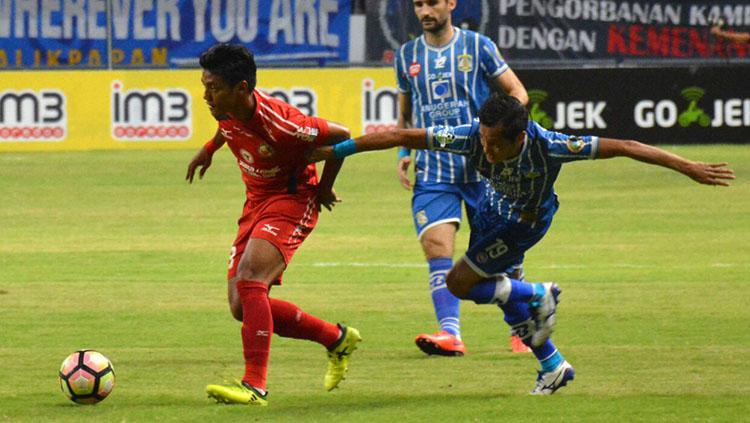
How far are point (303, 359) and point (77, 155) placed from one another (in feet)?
50.5

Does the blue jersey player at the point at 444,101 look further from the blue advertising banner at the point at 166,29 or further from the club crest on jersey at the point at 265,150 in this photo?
the blue advertising banner at the point at 166,29

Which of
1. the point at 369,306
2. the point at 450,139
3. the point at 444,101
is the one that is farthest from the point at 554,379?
the point at 369,306

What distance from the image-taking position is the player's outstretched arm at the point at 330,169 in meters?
7.95

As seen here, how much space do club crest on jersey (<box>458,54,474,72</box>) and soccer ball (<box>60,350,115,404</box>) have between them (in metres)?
3.25

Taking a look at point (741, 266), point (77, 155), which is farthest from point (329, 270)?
point (77, 155)

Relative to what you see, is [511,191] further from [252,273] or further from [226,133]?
[226,133]

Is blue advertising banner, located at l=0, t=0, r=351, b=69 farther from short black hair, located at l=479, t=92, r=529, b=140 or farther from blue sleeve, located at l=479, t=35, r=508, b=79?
short black hair, located at l=479, t=92, r=529, b=140

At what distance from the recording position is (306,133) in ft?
25.8

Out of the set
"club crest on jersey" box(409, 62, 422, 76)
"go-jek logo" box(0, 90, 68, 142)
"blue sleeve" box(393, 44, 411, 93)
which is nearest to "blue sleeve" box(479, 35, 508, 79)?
"club crest on jersey" box(409, 62, 422, 76)

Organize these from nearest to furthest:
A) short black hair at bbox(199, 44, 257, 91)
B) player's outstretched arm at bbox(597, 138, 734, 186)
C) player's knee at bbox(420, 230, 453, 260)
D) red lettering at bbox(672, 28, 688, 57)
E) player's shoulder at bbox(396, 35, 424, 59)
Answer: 1. player's outstretched arm at bbox(597, 138, 734, 186)
2. short black hair at bbox(199, 44, 257, 91)
3. player's knee at bbox(420, 230, 453, 260)
4. player's shoulder at bbox(396, 35, 424, 59)
5. red lettering at bbox(672, 28, 688, 57)

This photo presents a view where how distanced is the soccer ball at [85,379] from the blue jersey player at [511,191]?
145cm

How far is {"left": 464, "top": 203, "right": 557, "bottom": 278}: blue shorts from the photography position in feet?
26.0

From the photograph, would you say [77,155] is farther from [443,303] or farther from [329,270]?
[443,303]

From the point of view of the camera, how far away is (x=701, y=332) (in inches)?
388
